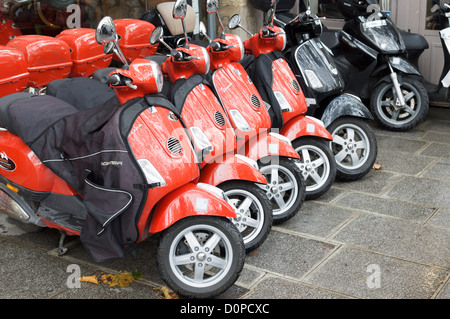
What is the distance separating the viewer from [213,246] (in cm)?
341

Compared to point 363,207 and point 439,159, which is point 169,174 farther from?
point 439,159

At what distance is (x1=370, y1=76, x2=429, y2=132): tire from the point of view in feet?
20.9

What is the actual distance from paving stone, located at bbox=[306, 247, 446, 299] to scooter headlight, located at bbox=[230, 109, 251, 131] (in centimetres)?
98

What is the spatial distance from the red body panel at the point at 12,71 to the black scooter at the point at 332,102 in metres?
1.83

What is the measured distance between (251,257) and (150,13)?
9.78 feet

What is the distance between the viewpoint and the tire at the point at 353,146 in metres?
5.11

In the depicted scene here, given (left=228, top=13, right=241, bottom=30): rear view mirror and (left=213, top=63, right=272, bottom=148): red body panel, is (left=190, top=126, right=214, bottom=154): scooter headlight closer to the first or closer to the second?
(left=213, top=63, right=272, bottom=148): red body panel

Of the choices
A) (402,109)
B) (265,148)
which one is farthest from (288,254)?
(402,109)

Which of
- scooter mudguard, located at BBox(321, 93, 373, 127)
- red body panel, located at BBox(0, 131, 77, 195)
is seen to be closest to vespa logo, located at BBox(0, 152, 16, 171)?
red body panel, located at BBox(0, 131, 77, 195)

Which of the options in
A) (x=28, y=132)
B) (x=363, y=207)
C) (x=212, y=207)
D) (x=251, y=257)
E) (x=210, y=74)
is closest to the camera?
(x=212, y=207)

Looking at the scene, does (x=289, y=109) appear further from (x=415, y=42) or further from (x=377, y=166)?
(x=415, y=42)

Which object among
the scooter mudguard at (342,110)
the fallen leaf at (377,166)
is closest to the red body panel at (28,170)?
the scooter mudguard at (342,110)

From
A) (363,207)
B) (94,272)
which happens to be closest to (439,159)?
(363,207)

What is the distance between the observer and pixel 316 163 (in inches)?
188
